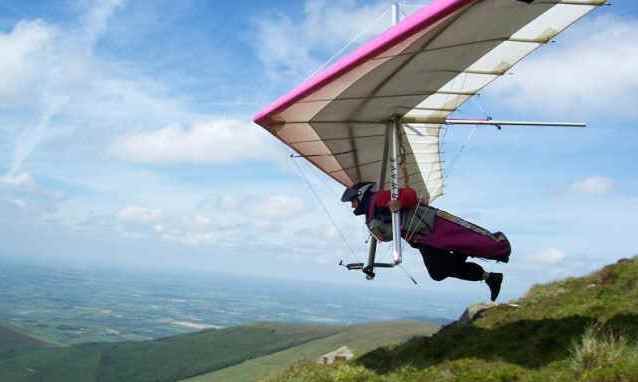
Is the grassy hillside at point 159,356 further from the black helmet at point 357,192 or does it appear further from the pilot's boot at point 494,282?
the pilot's boot at point 494,282

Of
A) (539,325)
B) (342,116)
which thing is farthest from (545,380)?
(342,116)

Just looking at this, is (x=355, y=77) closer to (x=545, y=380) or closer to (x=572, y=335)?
(x=545, y=380)

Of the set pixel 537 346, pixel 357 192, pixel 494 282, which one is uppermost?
pixel 357 192

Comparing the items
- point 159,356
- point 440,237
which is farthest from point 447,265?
point 159,356

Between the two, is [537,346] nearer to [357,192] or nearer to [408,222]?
[408,222]

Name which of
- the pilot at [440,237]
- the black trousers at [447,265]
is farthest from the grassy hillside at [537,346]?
the black trousers at [447,265]

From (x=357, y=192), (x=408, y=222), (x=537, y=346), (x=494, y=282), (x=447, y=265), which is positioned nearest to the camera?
(x=537, y=346)

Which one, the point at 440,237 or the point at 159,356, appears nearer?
the point at 440,237

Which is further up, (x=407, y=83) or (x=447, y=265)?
(x=407, y=83)
